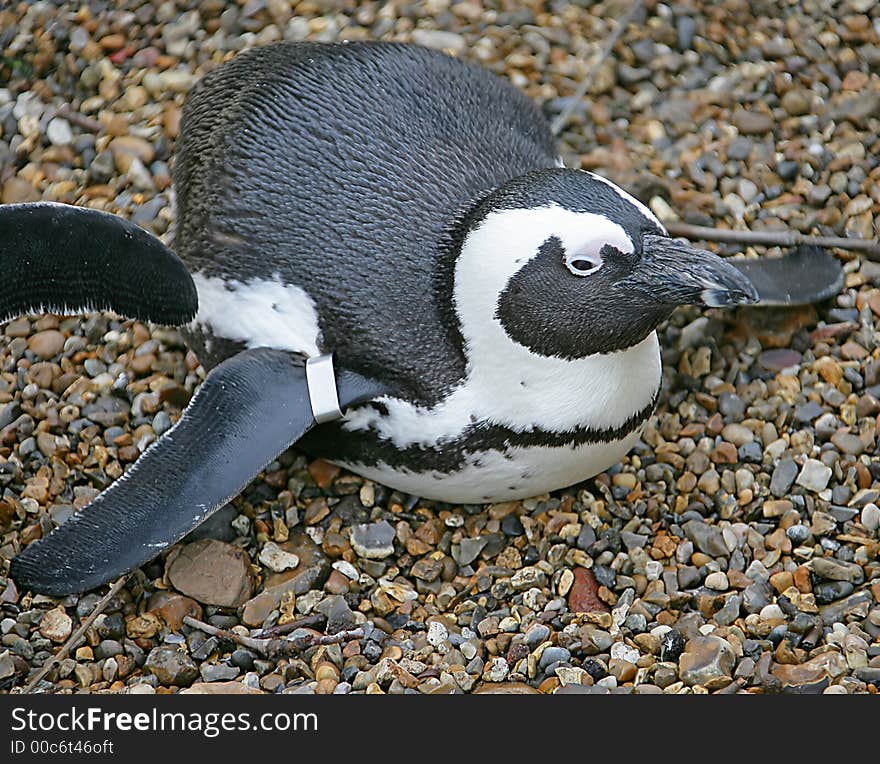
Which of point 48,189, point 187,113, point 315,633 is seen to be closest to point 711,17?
point 187,113

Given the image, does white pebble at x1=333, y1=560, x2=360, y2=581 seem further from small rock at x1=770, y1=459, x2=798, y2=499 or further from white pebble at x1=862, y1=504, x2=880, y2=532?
white pebble at x1=862, y1=504, x2=880, y2=532

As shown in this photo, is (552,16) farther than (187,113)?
Yes

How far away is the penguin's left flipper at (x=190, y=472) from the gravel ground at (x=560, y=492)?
29 cm

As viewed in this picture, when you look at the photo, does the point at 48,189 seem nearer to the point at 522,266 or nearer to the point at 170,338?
the point at 170,338

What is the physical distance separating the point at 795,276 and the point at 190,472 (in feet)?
5.36


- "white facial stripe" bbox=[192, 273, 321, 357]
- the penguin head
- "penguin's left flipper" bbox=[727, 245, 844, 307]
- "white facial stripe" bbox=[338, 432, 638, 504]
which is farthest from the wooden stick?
"penguin's left flipper" bbox=[727, 245, 844, 307]

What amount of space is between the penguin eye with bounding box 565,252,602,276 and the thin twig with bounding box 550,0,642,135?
47.6 inches

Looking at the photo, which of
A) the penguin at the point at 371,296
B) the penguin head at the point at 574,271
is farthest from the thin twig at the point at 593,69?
the penguin head at the point at 574,271

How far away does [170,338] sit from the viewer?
3.42 metres

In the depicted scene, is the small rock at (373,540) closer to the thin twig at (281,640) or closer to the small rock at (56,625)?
the thin twig at (281,640)

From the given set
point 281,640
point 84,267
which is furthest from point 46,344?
point 281,640

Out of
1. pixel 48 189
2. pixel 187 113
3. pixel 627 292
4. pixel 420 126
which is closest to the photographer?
pixel 627 292

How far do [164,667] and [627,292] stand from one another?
1254 millimetres

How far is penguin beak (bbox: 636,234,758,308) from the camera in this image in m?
2.57
